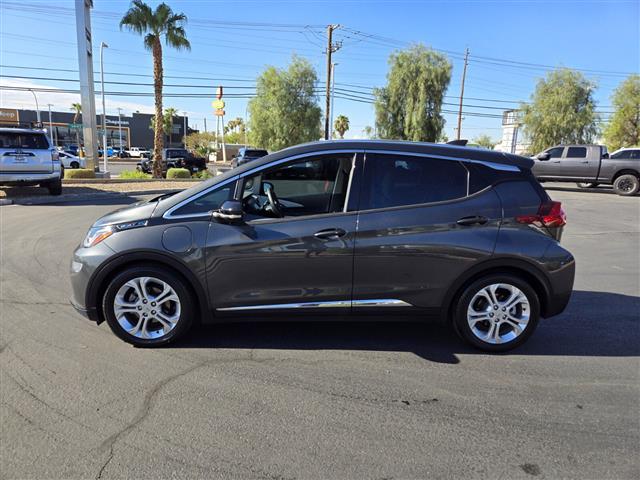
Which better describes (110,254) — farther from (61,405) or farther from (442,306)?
(442,306)

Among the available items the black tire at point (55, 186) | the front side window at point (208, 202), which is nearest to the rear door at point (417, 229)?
the front side window at point (208, 202)

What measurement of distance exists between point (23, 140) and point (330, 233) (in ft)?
42.2

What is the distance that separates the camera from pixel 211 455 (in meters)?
2.53

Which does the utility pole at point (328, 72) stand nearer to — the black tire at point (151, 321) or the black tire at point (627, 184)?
the black tire at point (627, 184)

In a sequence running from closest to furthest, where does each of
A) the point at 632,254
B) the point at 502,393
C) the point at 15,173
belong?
the point at 502,393 < the point at 632,254 < the point at 15,173

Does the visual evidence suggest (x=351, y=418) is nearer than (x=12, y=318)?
Yes

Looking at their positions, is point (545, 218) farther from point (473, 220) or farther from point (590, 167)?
point (590, 167)

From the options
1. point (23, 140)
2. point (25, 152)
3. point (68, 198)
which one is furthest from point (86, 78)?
point (25, 152)

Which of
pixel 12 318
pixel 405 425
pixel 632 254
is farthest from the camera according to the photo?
pixel 632 254

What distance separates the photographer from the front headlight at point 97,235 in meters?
3.73

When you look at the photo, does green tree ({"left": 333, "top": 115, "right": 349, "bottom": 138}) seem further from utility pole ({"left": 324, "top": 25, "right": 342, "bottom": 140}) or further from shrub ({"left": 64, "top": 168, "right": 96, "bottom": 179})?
shrub ({"left": 64, "top": 168, "right": 96, "bottom": 179})

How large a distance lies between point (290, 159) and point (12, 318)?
3.18 meters

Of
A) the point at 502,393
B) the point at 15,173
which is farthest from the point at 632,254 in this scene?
the point at 15,173

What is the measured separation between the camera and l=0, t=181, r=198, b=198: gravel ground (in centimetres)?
1440
